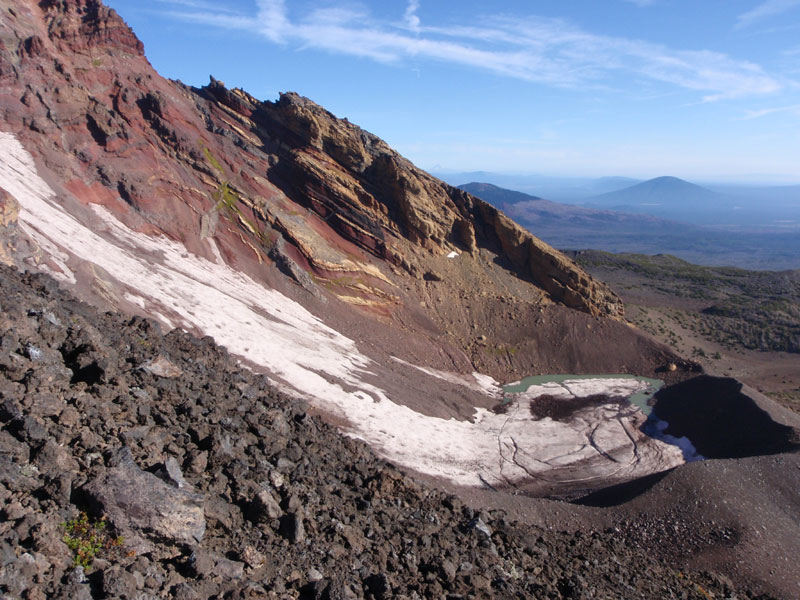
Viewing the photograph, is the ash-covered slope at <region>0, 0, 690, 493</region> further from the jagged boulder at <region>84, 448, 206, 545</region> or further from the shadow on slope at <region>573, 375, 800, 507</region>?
the jagged boulder at <region>84, 448, 206, 545</region>

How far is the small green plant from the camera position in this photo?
23.2ft

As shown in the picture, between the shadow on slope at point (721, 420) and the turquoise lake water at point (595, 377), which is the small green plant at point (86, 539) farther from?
the turquoise lake water at point (595, 377)

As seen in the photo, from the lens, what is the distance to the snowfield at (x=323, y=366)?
2170 cm

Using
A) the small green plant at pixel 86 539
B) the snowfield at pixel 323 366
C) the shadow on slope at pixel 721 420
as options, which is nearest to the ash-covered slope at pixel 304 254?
the snowfield at pixel 323 366

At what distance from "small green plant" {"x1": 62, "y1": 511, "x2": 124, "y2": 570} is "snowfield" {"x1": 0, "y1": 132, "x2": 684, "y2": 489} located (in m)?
13.1

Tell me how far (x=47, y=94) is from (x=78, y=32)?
7561mm

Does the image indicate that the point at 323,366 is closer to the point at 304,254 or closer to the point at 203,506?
the point at 304,254

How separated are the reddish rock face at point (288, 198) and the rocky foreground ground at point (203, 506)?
54.5 ft

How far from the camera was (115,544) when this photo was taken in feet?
24.9

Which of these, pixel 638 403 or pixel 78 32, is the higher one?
pixel 78 32

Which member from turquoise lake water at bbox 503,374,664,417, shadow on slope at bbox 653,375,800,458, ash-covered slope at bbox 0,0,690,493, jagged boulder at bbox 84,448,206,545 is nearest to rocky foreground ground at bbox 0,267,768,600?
jagged boulder at bbox 84,448,206,545

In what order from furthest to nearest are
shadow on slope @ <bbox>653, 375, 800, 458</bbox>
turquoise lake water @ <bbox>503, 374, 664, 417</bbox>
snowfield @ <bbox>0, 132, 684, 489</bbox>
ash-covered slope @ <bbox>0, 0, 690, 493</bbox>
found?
turquoise lake water @ <bbox>503, 374, 664, 417</bbox> < shadow on slope @ <bbox>653, 375, 800, 458</bbox> < ash-covered slope @ <bbox>0, 0, 690, 493</bbox> < snowfield @ <bbox>0, 132, 684, 489</bbox>

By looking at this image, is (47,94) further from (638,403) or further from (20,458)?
(638,403)

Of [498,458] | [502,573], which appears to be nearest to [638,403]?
[498,458]
